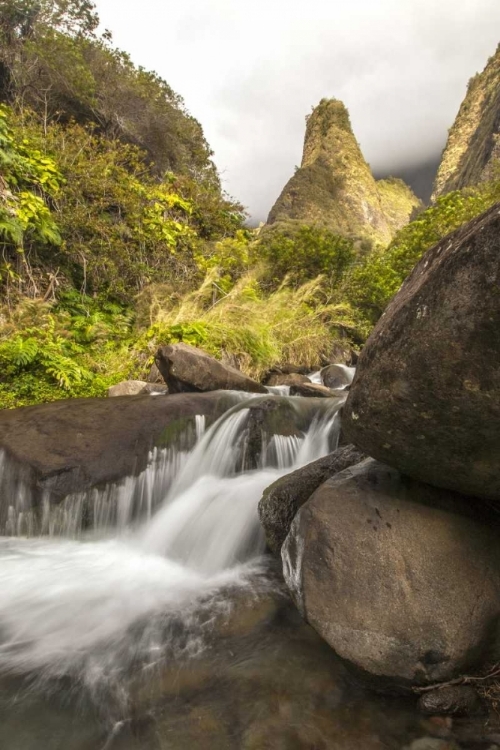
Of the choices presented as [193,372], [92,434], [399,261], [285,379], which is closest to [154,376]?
[193,372]

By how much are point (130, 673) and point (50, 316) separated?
23.4ft

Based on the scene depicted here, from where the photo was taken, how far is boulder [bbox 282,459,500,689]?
1882 millimetres

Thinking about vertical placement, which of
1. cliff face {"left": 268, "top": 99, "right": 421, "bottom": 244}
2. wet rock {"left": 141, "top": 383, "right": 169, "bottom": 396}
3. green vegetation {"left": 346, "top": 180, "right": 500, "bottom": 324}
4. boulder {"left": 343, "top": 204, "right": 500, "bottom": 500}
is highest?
cliff face {"left": 268, "top": 99, "right": 421, "bottom": 244}

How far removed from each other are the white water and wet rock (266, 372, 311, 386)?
2797mm

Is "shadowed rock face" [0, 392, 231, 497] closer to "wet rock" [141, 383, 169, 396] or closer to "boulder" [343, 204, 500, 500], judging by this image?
"wet rock" [141, 383, 169, 396]

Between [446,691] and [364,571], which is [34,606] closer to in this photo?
[364,571]

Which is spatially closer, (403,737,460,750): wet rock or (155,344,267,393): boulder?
(403,737,460,750): wet rock

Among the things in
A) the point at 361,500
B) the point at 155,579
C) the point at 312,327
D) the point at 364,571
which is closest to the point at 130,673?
the point at 155,579

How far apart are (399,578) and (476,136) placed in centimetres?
5987

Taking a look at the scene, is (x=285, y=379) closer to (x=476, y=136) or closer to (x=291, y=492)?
(x=291, y=492)

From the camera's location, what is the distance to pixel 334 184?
4256 centimetres

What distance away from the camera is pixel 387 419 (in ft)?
6.63

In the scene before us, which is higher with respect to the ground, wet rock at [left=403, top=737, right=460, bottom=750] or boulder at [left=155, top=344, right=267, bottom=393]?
boulder at [left=155, top=344, right=267, bottom=393]

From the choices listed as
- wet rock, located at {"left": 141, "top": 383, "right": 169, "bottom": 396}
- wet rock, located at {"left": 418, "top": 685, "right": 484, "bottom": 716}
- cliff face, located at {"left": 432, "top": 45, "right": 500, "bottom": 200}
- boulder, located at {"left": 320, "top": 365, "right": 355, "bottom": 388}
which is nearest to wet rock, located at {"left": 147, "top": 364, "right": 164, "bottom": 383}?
wet rock, located at {"left": 141, "top": 383, "right": 169, "bottom": 396}
